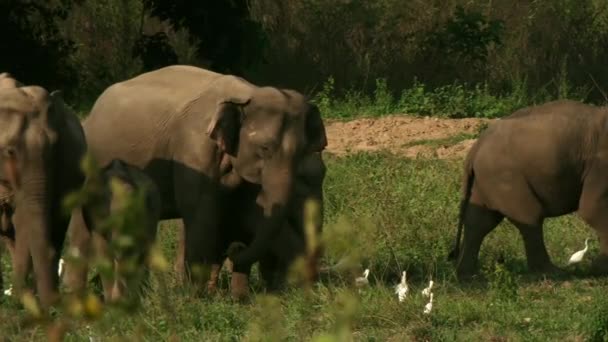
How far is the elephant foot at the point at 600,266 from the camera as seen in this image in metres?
8.91

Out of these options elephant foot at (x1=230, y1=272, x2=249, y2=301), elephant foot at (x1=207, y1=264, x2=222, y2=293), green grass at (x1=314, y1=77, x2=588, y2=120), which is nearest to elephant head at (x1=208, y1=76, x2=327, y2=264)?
elephant foot at (x1=230, y1=272, x2=249, y2=301)

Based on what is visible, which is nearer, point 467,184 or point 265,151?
point 265,151

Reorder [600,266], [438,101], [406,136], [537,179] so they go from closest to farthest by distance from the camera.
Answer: [600,266] → [537,179] → [406,136] → [438,101]

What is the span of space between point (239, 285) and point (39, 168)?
1.42 meters

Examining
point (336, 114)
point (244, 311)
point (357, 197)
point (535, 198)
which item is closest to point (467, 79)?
point (336, 114)

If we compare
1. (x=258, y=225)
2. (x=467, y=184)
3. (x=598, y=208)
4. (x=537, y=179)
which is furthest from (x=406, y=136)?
(x=258, y=225)

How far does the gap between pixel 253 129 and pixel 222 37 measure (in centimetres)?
847

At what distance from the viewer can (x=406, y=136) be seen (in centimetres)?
1446

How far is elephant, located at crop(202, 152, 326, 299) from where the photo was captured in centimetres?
830

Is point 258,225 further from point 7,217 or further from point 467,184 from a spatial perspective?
point 467,184

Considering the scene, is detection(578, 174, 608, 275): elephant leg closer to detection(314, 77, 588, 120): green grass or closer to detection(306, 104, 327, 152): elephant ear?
detection(306, 104, 327, 152): elephant ear

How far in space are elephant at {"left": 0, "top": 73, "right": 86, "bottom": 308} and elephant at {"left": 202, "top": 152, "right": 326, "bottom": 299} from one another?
105 centimetres

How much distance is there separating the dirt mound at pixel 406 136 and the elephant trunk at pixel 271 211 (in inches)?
208

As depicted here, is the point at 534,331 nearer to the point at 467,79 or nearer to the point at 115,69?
the point at 467,79
